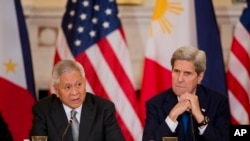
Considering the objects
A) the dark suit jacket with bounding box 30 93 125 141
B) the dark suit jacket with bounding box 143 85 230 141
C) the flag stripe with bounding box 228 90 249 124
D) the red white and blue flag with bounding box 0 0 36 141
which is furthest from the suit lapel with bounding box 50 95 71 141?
the flag stripe with bounding box 228 90 249 124

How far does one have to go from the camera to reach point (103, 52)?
182 inches

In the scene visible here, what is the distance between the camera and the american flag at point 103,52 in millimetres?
4543

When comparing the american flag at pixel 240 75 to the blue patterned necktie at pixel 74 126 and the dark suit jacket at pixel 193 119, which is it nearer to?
the dark suit jacket at pixel 193 119

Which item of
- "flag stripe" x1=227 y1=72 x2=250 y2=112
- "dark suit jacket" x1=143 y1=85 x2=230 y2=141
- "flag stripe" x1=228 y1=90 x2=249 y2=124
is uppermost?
"dark suit jacket" x1=143 y1=85 x2=230 y2=141

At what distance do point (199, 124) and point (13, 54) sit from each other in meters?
1.96

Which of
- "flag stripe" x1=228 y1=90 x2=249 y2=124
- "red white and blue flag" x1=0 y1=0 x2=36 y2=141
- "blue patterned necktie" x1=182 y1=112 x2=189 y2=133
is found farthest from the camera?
"flag stripe" x1=228 y1=90 x2=249 y2=124

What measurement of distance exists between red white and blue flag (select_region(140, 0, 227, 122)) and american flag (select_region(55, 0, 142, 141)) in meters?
0.13

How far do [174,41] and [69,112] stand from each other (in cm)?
158

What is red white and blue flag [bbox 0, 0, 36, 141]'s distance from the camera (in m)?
4.45

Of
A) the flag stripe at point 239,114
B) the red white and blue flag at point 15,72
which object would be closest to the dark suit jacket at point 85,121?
the red white and blue flag at point 15,72

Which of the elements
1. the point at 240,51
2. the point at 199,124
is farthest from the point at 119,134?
the point at 240,51

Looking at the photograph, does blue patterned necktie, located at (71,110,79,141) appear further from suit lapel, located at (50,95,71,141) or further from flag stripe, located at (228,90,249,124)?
flag stripe, located at (228,90,249,124)

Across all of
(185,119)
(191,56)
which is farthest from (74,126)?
(191,56)

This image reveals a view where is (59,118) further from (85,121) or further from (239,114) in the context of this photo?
(239,114)
